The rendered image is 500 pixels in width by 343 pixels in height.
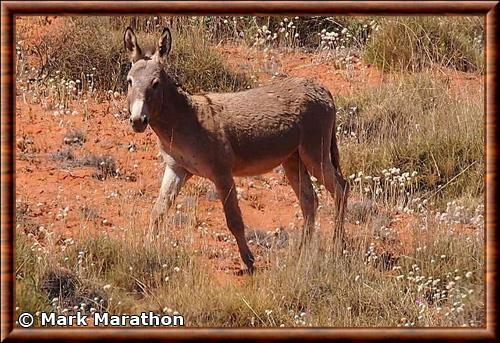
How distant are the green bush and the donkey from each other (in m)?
3.93

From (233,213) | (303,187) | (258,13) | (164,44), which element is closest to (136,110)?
(164,44)

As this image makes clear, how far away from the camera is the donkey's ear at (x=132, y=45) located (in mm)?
10797

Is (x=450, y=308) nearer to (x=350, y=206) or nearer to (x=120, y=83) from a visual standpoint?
(x=350, y=206)

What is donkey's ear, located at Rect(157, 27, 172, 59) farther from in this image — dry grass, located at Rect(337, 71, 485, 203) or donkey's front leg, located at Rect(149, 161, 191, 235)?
dry grass, located at Rect(337, 71, 485, 203)

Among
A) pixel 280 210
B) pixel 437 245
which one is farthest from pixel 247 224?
pixel 437 245

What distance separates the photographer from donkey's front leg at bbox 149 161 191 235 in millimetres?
10922

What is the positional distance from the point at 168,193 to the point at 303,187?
151cm

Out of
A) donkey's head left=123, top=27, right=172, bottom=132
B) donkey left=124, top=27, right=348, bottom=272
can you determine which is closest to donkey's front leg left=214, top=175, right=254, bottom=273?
donkey left=124, top=27, right=348, bottom=272

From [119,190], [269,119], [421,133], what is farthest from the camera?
[421,133]

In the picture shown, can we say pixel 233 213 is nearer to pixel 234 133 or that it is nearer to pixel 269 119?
pixel 234 133

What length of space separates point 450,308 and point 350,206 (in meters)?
2.78

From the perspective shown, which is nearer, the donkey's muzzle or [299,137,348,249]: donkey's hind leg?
the donkey's muzzle

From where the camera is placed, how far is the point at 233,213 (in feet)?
35.8

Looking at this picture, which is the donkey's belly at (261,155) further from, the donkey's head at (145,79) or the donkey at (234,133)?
the donkey's head at (145,79)
